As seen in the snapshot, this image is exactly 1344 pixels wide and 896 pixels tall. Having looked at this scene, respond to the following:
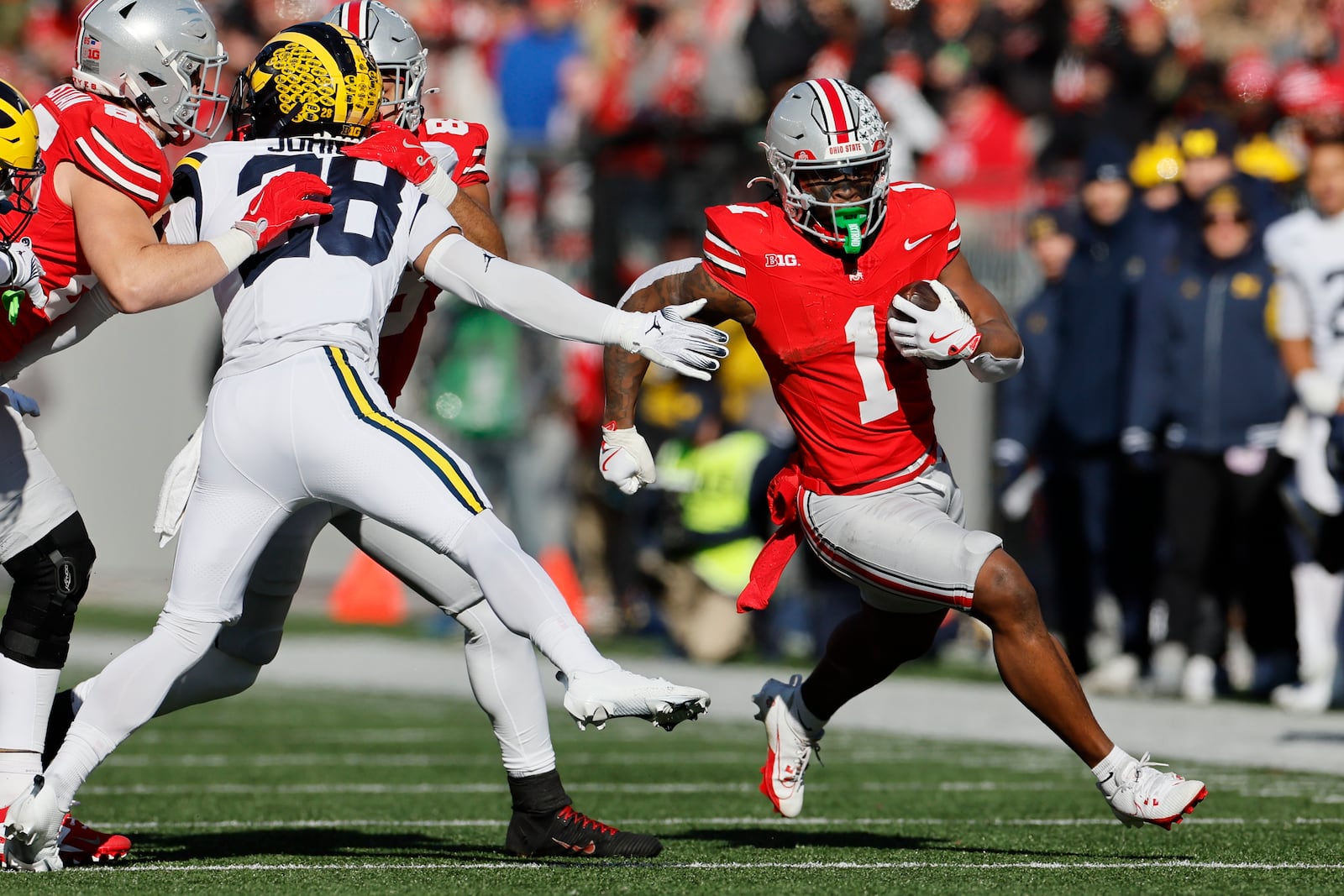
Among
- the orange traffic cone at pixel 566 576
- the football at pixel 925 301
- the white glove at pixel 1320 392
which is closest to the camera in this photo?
the football at pixel 925 301

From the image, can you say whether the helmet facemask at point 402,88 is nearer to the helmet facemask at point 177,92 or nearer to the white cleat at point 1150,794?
the helmet facemask at point 177,92

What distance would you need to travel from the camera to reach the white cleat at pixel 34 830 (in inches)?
193

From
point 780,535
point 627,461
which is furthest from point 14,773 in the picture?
point 780,535

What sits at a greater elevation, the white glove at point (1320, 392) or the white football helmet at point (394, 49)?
the white football helmet at point (394, 49)

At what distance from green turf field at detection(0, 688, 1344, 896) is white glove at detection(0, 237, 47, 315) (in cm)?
140

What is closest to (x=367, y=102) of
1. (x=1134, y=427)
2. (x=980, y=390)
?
(x=1134, y=427)

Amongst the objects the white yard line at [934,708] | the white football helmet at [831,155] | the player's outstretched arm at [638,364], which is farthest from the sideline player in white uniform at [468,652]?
the white yard line at [934,708]

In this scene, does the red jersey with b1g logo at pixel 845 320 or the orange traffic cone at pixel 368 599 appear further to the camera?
the orange traffic cone at pixel 368 599

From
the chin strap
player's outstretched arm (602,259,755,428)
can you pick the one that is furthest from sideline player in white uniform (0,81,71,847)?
the chin strap

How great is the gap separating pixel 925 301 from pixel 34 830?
2457 millimetres

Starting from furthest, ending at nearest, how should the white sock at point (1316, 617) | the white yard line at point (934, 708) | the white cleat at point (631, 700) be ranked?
the white sock at point (1316, 617)
the white yard line at point (934, 708)
the white cleat at point (631, 700)

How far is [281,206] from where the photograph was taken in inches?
196

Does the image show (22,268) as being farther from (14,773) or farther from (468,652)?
(468,652)

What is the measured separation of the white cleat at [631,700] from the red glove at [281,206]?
129 cm
